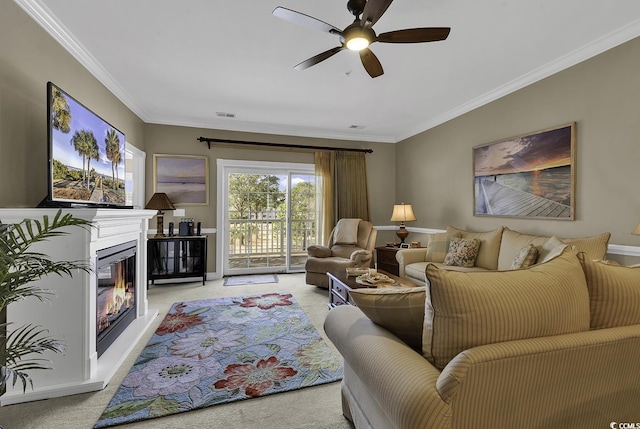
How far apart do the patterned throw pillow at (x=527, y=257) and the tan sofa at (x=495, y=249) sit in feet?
0.13

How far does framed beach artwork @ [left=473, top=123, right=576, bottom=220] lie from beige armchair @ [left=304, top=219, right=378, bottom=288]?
162 cm

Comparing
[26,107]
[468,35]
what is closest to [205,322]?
[26,107]

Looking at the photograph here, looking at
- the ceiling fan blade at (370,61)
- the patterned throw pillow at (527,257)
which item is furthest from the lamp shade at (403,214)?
the ceiling fan blade at (370,61)

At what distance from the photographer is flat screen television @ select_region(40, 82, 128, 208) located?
6.32 ft

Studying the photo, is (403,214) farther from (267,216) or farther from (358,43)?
(358,43)

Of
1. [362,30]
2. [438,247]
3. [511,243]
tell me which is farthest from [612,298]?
[438,247]

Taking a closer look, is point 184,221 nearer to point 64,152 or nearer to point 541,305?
point 64,152

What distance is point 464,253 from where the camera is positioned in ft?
11.2

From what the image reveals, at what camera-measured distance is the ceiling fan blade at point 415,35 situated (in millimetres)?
1910

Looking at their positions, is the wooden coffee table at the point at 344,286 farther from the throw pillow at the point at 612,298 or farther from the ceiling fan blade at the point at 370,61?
the ceiling fan blade at the point at 370,61

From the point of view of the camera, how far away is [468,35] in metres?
2.42

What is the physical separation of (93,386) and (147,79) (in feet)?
9.86

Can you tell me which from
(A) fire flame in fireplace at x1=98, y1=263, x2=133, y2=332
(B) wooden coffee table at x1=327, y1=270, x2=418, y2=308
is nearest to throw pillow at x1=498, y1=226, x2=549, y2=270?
(B) wooden coffee table at x1=327, y1=270, x2=418, y2=308

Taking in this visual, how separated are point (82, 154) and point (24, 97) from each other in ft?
1.53
